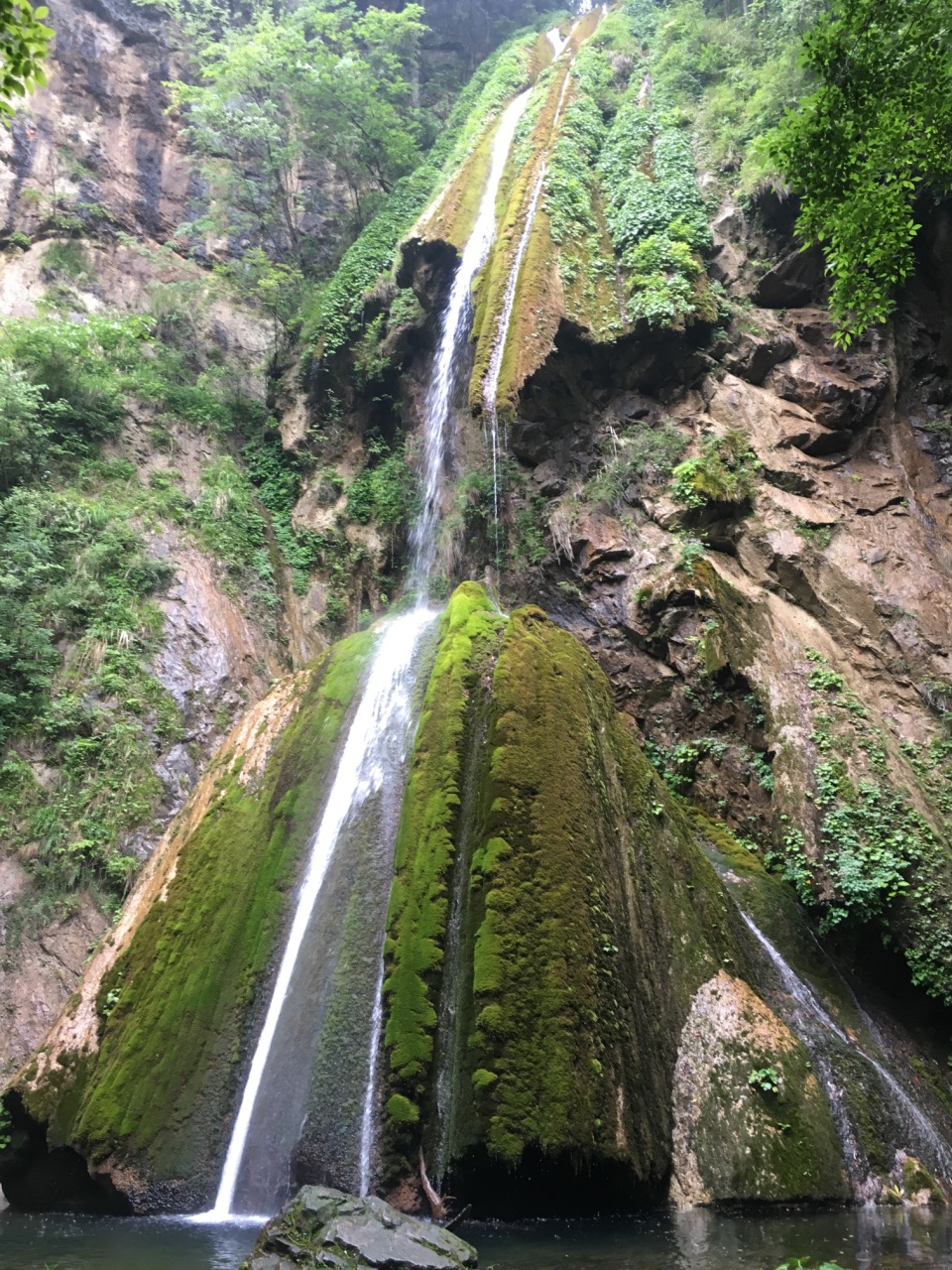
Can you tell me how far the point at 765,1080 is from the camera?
20.4 feet

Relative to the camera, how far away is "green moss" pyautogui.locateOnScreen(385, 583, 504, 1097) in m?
5.81

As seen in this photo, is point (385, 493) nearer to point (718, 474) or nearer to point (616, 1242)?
point (718, 474)

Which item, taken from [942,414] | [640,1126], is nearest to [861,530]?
[942,414]

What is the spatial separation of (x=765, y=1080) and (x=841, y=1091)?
91 cm

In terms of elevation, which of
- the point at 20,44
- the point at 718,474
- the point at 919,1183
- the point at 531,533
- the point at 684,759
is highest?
the point at 718,474

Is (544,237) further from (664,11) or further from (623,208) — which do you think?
(664,11)

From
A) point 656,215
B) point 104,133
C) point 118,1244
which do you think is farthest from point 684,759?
point 104,133

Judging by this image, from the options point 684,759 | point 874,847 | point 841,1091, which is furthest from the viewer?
Result: point 684,759

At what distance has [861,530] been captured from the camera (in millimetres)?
11375

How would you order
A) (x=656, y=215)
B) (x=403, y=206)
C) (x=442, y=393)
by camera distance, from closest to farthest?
(x=656, y=215), (x=442, y=393), (x=403, y=206)

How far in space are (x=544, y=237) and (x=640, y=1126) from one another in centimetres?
1370

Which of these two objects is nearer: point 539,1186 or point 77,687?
point 539,1186

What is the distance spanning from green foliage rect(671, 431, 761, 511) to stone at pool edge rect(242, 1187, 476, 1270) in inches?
372

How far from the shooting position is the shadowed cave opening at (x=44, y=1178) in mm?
6133
